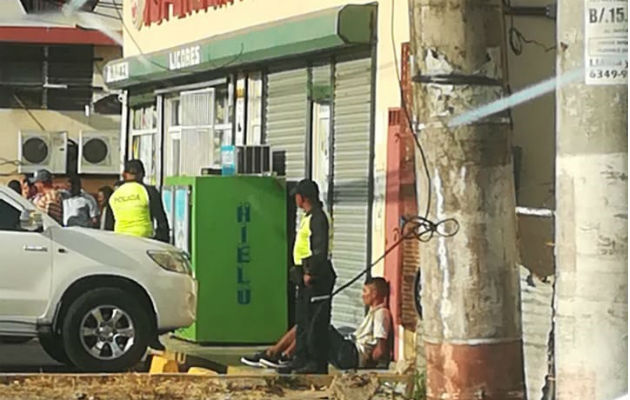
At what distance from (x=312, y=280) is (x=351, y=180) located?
9.73 feet

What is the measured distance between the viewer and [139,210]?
14.2 meters

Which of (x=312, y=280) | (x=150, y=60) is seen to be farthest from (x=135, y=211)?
(x=150, y=60)

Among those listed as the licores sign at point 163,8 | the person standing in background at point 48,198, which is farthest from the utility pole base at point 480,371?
the licores sign at point 163,8

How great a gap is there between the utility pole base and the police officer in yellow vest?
941 centimetres

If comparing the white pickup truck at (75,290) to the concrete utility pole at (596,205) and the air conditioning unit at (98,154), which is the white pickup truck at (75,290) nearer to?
the concrete utility pole at (596,205)

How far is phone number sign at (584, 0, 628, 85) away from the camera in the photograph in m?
4.61

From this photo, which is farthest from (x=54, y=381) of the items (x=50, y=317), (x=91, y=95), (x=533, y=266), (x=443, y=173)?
(x=91, y=95)

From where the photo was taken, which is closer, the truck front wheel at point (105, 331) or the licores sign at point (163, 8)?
the truck front wheel at point (105, 331)

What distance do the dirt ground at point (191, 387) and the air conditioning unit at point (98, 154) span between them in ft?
64.4

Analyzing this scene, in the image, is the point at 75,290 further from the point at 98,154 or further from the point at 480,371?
the point at 98,154

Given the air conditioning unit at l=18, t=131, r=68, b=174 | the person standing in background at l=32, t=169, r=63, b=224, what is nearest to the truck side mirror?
the person standing in background at l=32, t=169, r=63, b=224

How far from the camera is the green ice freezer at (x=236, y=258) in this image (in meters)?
14.4

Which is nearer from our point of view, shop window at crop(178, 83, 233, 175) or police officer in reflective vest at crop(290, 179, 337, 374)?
police officer in reflective vest at crop(290, 179, 337, 374)

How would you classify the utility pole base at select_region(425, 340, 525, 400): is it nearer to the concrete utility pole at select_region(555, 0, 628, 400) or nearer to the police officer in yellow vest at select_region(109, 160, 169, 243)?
the concrete utility pole at select_region(555, 0, 628, 400)
